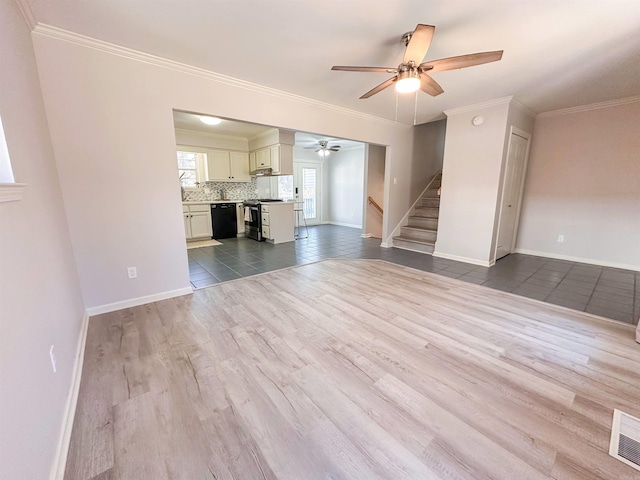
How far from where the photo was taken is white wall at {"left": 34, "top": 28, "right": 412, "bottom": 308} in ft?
7.34

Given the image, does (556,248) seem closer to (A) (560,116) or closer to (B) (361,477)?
(A) (560,116)

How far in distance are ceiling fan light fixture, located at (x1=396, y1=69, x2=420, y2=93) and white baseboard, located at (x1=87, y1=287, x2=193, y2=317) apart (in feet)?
10.2

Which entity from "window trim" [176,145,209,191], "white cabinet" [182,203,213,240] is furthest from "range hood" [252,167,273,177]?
"white cabinet" [182,203,213,240]

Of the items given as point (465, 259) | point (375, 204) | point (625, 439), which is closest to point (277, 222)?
point (375, 204)

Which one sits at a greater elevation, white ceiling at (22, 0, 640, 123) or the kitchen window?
white ceiling at (22, 0, 640, 123)

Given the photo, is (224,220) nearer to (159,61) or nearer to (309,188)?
(309,188)

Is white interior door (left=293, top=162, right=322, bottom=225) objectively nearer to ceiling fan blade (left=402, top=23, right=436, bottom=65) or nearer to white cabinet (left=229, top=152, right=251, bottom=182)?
white cabinet (left=229, top=152, right=251, bottom=182)

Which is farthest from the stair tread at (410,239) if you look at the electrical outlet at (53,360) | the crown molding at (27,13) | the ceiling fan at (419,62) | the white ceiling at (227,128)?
the crown molding at (27,13)

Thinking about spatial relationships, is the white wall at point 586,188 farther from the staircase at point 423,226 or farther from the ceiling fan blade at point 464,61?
the ceiling fan blade at point 464,61

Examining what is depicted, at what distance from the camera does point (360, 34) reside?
2.20 meters

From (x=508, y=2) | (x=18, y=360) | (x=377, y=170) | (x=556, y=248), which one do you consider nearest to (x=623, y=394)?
(x=508, y=2)

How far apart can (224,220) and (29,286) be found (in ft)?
17.7

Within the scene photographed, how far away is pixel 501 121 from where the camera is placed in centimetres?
382

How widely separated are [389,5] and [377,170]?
15.7ft
